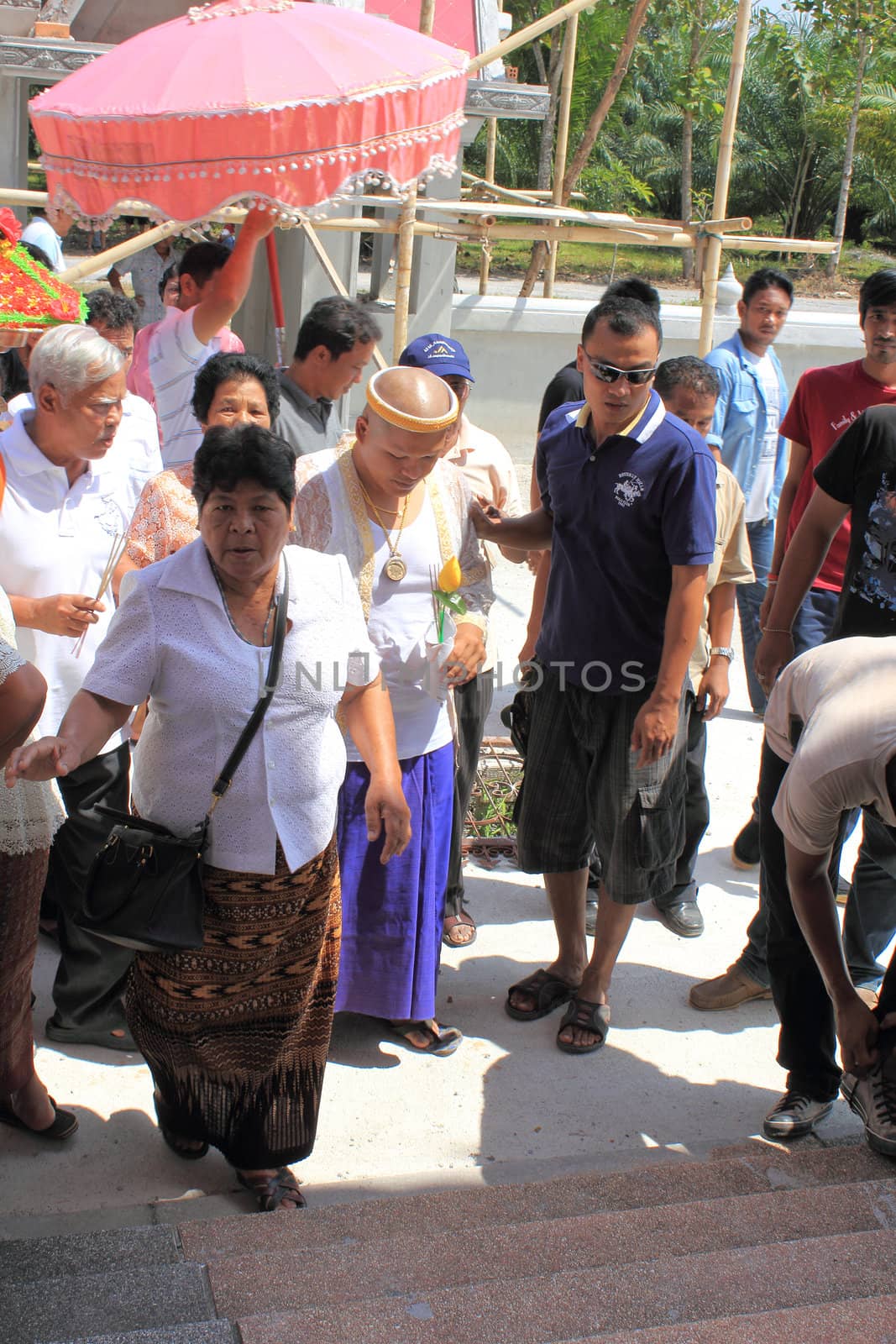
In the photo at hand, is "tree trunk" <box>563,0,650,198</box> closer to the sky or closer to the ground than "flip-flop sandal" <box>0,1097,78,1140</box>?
closer to the sky

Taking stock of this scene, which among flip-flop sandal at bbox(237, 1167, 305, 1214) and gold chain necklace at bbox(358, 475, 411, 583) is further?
gold chain necklace at bbox(358, 475, 411, 583)

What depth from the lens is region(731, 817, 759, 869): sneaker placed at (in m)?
4.77

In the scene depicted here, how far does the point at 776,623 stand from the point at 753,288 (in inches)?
115

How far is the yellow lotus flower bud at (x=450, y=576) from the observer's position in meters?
3.51

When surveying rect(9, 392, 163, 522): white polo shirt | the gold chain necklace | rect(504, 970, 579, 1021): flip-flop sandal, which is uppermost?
rect(9, 392, 163, 522): white polo shirt

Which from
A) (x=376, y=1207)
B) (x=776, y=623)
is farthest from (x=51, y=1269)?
(x=776, y=623)

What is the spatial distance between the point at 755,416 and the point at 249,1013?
14.8 ft

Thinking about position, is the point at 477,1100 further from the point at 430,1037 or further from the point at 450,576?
the point at 450,576

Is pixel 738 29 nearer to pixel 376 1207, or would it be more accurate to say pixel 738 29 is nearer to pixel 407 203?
pixel 407 203

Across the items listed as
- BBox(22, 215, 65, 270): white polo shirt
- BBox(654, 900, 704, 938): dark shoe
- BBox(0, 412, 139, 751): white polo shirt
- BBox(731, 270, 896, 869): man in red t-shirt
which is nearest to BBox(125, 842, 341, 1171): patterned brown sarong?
BBox(0, 412, 139, 751): white polo shirt

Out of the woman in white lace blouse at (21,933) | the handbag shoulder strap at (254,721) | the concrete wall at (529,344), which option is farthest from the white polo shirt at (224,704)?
the concrete wall at (529,344)

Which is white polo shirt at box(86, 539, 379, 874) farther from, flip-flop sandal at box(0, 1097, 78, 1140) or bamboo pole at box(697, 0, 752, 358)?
bamboo pole at box(697, 0, 752, 358)

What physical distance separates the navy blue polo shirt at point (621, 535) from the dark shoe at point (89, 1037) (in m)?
1.60

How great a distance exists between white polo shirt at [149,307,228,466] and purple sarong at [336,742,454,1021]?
1.62 meters
